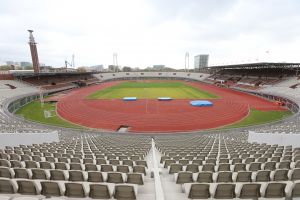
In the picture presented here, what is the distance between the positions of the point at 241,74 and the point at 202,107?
46.2 metres

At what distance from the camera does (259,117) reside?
30.6 meters

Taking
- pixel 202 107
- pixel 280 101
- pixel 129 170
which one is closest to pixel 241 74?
pixel 280 101

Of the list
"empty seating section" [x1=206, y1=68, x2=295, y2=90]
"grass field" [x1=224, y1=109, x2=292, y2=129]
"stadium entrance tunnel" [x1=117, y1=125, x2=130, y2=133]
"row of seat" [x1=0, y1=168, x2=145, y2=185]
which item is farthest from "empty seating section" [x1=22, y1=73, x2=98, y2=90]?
"row of seat" [x1=0, y1=168, x2=145, y2=185]

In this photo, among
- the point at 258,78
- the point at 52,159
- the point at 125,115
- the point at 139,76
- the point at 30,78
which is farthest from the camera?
the point at 139,76

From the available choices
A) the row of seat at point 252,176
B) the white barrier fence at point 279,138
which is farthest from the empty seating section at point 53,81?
the row of seat at point 252,176

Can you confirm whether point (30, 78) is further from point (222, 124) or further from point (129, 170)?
point (129, 170)

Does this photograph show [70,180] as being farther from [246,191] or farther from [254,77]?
[254,77]

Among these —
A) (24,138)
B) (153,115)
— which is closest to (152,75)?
(153,115)

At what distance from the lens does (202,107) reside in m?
37.0

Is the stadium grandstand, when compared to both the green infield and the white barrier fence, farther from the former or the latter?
the green infield

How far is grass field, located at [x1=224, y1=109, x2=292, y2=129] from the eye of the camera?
89.7 feet

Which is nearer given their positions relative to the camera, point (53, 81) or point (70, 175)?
point (70, 175)

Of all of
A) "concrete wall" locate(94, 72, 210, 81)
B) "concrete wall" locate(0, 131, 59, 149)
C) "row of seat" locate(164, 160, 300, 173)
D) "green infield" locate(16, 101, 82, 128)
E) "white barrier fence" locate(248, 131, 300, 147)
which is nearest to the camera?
"row of seat" locate(164, 160, 300, 173)

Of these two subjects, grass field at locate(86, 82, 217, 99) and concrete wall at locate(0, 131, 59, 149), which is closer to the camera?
concrete wall at locate(0, 131, 59, 149)
